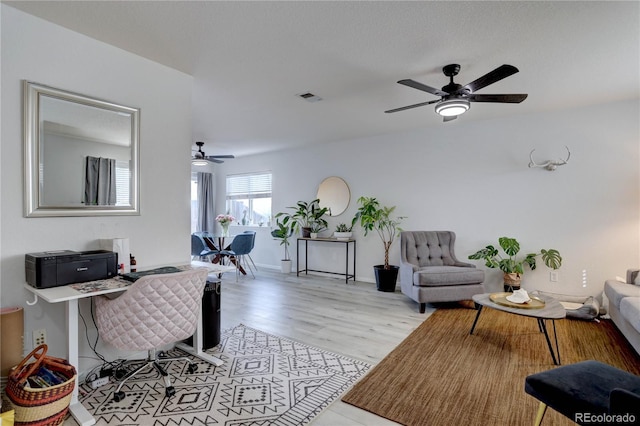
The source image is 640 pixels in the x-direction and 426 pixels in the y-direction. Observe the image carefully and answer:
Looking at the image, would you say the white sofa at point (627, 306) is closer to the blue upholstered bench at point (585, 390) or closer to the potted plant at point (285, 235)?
the blue upholstered bench at point (585, 390)

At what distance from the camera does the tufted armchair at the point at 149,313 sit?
195cm

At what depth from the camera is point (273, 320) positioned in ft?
11.8

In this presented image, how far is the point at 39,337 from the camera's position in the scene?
2109 mm

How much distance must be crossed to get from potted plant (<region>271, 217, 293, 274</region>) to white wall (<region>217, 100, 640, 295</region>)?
1017 millimetres

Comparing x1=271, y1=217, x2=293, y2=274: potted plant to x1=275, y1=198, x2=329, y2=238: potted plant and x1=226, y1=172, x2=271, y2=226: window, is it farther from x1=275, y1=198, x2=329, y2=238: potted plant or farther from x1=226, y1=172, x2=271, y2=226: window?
x1=226, y1=172, x2=271, y2=226: window

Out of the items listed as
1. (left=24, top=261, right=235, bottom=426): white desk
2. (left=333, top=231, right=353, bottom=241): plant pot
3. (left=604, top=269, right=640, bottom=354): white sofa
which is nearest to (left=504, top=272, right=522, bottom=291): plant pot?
(left=604, top=269, right=640, bottom=354): white sofa

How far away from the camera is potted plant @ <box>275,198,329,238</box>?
595cm

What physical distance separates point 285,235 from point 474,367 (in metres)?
4.14

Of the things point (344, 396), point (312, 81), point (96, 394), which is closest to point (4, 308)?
point (96, 394)

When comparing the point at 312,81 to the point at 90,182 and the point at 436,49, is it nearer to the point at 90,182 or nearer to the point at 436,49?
the point at 436,49

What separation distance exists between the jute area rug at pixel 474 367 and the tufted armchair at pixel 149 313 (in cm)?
122

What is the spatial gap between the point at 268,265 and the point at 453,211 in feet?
Result: 12.9

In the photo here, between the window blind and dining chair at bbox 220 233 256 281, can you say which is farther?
the window blind

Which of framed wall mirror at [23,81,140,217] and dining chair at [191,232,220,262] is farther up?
framed wall mirror at [23,81,140,217]
